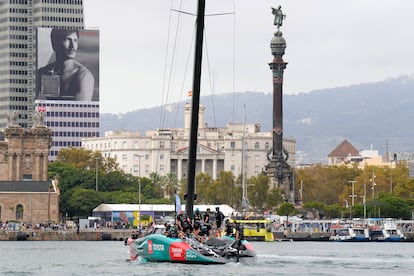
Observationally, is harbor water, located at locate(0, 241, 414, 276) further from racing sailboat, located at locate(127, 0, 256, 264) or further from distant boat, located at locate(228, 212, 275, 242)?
distant boat, located at locate(228, 212, 275, 242)

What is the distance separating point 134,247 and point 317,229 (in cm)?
8764

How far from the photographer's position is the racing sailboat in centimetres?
7531

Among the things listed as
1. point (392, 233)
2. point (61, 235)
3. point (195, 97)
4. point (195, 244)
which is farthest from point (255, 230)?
point (195, 97)

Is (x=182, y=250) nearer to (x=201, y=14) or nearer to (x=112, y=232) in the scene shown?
(x=201, y=14)

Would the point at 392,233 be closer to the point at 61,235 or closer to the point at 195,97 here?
the point at 61,235

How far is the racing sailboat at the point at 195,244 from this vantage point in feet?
247

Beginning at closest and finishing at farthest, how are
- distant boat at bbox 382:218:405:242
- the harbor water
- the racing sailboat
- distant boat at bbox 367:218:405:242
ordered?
the harbor water
the racing sailboat
distant boat at bbox 367:218:405:242
distant boat at bbox 382:218:405:242

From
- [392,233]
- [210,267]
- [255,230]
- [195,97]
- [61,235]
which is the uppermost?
[195,97]

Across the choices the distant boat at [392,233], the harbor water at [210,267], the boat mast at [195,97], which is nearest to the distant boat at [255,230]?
the distant boat at [392,233]

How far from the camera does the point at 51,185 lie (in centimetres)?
19112

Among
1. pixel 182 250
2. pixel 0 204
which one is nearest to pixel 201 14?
pixel 182 250

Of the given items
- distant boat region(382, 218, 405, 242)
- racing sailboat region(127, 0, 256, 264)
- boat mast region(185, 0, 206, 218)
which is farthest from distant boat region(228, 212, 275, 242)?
boat mast region(185, 0, 206, 218)

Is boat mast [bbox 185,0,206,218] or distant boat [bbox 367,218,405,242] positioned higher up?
boat mast [bbox 185,0,206,218]

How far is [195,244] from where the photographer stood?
7681 centimetres
